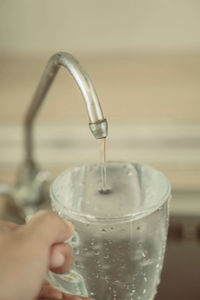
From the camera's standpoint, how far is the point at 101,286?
0.48 m

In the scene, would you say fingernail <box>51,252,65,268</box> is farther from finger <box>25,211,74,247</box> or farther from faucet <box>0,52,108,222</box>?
faucet <box>0,52,108,222</box>

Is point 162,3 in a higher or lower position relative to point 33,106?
higher

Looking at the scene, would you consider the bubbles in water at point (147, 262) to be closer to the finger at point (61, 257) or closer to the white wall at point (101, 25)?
the finger at point (61, 257)

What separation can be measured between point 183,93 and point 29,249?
3.11 ft

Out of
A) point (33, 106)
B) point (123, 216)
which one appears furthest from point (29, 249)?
point (33, 106)

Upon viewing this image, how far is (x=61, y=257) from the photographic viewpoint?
433mm

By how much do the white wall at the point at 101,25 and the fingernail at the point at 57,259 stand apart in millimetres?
957

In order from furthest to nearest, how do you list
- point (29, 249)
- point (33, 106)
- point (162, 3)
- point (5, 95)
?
1. point (5, 95)
2. point (162, 3)
3. point (33, 106)
4. point (29, 249)

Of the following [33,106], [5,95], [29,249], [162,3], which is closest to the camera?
[29,249]

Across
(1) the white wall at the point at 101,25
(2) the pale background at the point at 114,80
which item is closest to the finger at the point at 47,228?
(2) the pale background at the point at 114,80

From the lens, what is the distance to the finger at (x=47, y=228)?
409mm

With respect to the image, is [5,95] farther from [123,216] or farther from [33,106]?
[123,216]

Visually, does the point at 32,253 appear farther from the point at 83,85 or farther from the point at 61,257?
the point at 83,85

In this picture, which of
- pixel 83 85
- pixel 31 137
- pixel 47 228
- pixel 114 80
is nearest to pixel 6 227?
pixel 47 228
